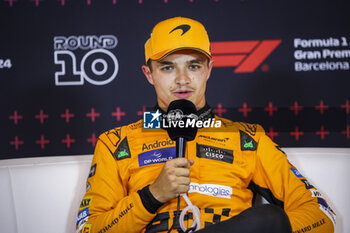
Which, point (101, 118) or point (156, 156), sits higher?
point (101, 118)

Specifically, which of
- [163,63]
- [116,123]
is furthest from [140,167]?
[116,123]

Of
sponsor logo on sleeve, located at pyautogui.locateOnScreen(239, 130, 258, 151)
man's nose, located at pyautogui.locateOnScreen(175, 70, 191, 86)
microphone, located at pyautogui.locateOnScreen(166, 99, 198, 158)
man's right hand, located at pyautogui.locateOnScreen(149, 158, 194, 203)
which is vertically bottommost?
man's right hand, located at pyautogui.locateOnScreen(149, 158, 194, 203)

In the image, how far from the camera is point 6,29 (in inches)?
87.4

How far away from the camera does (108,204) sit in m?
1.29

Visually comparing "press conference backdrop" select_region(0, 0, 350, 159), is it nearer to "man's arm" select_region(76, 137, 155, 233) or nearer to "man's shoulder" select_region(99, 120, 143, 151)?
"man's shoulder" select_region(99, 120, 143, 151)

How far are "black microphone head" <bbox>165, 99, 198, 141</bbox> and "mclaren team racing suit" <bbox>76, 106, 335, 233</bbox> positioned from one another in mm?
271

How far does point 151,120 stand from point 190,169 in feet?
0.76

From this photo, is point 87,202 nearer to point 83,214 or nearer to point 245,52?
point 83,214

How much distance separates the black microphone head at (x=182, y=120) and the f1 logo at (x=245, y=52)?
44.7 inches

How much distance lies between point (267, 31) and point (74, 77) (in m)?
1.18

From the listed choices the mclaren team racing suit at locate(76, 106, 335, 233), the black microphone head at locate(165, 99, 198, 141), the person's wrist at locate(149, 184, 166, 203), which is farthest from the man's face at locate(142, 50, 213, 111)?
the person's wrist at locate(149, 184, 166, 203)

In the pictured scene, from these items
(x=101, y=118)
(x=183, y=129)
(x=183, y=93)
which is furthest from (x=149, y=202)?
(x=101, y=118)

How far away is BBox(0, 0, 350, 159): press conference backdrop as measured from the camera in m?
2.18

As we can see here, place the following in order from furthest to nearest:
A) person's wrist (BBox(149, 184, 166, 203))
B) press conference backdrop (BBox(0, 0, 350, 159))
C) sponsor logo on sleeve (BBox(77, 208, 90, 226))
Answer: press conference backdrop (BBox(0, 0, 350, 159))
sponsor logo on sleeve (BBox(77, 208, 90, 226))
person's wrist (BBox(149, 184, 166, 203))
